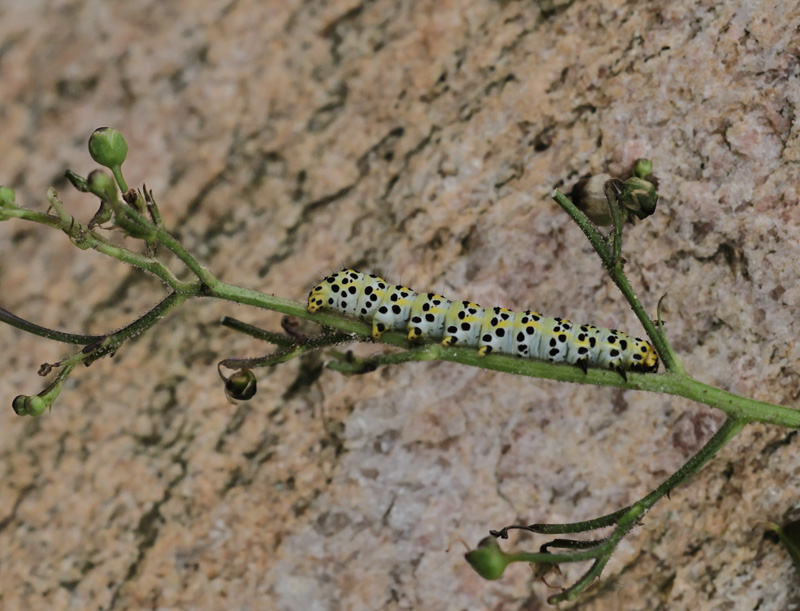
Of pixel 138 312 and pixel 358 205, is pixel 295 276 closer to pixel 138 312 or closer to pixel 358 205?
pixel 358 205

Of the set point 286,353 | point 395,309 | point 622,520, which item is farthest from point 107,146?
point 622,520

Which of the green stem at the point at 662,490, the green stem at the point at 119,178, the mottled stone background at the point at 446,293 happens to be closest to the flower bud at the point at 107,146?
the green stem at the point at 119,178

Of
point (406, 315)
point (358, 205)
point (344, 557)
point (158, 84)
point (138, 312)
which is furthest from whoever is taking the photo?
point (158, 84)

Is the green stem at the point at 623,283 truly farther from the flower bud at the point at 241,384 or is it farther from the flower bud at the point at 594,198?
the flower bud at the point at 241,384

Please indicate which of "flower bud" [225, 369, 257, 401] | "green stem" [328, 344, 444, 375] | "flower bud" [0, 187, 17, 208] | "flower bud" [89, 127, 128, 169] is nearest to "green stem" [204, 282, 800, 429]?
"green stem" [328, 344, 444, 375]

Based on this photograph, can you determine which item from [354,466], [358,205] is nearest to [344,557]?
[354,466]

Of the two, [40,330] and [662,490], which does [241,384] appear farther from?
[662,490]
